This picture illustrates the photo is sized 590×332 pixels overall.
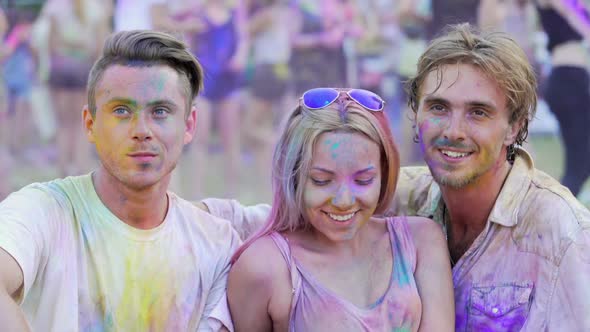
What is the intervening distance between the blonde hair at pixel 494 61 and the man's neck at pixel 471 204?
194 mm

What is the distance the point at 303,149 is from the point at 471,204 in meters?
0.75

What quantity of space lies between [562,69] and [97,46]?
391 centimetres

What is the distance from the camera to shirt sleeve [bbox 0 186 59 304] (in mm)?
2543

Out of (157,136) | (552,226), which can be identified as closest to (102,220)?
(157,136)

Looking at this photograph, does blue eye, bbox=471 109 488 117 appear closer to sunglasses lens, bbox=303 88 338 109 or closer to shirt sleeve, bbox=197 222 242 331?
sunglasses lens, bbox=303 88 338 109

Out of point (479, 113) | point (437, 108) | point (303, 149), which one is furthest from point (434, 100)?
point (303, 149)

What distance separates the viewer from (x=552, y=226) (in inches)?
115

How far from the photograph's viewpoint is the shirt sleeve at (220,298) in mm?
2787

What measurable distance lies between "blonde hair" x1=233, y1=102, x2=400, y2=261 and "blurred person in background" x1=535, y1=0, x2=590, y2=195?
4.93 metres

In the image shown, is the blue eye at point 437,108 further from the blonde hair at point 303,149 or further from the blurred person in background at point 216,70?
the blurred person in background at point 216,70

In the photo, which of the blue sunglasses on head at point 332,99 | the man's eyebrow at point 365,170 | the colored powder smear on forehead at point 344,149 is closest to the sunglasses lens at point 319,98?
the blue sunglasses on head at point 332,99

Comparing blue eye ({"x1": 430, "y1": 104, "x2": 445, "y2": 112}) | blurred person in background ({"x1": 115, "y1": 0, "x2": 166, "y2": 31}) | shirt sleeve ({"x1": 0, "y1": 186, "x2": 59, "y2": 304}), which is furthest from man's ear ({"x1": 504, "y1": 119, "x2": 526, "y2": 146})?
blurred person in background ({"x1": 115, "y1": 0, "x2": 166, "y2": 31})

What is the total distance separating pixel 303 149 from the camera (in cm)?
277

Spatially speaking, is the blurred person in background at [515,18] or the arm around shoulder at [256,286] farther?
the blurred person in background at [515,18]
